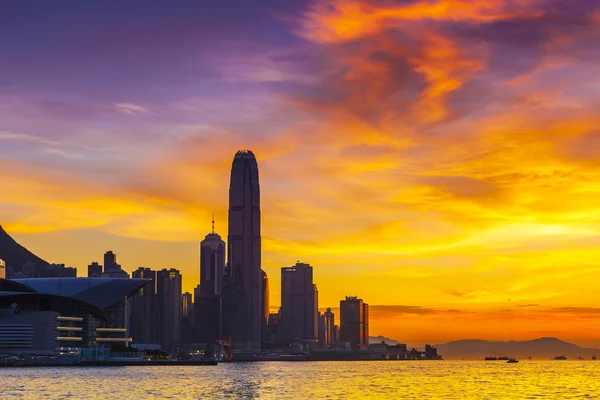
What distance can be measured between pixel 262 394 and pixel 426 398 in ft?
73.8

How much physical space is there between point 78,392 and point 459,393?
5621 cm

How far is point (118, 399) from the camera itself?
11594cm

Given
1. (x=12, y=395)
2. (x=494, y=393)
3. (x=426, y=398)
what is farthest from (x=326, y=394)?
(x=12, y=395)

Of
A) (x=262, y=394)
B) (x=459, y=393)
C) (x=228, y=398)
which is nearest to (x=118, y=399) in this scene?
(x=228, y=398)

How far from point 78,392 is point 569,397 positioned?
69.2 metres

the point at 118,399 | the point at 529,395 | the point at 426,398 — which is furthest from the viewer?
the point at 529,395

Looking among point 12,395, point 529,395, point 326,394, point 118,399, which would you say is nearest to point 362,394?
point 326,394

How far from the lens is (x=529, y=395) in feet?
447

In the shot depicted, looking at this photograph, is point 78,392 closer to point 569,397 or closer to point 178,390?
point 178,390

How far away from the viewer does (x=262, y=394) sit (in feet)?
427

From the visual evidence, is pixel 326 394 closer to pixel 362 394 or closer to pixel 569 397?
pixel 362 394

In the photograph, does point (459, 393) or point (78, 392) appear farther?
point (459, 393)

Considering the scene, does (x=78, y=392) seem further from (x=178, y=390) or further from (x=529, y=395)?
(x=529, y=395)

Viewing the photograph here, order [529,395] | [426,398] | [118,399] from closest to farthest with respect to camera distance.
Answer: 1. [118,399]
2. [426,398]
3. [529,395]
